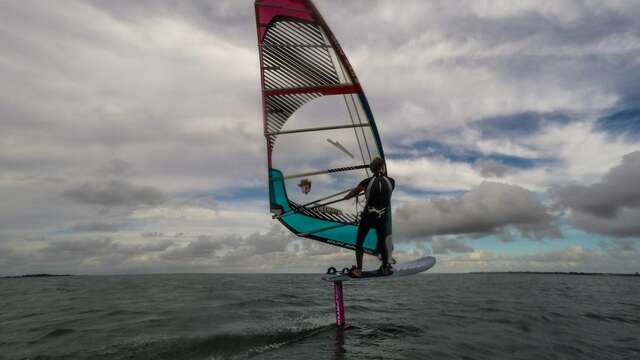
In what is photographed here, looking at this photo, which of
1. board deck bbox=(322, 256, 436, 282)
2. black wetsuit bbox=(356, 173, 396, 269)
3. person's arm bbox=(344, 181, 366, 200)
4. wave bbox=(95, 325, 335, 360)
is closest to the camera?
black wetsuit bbox=(356, 173, 396, 269)

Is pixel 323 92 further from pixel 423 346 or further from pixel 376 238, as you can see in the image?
pixel 423 346

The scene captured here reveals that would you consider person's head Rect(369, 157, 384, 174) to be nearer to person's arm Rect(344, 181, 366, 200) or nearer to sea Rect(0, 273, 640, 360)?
person's arm Rect(344, 181, 366, 200)

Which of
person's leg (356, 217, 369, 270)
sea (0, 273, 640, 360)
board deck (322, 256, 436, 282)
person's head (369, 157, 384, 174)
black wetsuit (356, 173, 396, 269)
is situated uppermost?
person's head (369, 157, 384, 174)

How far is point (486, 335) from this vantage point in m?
11.6

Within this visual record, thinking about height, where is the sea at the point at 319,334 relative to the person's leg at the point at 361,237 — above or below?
below

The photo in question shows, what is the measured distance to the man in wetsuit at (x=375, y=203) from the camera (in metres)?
8.95

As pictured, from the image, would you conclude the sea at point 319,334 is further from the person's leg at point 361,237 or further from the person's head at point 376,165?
the person's head at point 376,165

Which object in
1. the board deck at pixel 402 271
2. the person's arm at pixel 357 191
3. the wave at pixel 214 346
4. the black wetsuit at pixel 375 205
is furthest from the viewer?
the wave at pixel 214 346

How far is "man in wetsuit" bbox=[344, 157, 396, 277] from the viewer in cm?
895

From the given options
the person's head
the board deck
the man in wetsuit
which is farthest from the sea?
the person's head

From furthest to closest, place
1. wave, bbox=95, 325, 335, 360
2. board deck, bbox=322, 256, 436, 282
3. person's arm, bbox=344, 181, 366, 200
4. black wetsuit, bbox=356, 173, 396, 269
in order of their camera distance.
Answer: wave, bbox=95, 325, 335, 360 → board deck, bbox=322, 256, 436, 282 → person's arm, bbox=344, 181, 366, 200 → black wetsuit, bbox=356, 173, 396, 269

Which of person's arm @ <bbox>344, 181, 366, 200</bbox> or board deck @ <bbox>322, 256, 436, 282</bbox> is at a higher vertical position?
person's arm @ <bbox>344, 181, 366, 200</bbox>

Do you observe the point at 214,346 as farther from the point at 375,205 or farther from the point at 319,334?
the point at 375,205

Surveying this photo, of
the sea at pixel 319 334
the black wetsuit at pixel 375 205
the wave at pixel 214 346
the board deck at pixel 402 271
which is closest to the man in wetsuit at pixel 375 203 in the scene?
the black wetsuit at pixel 375 205
